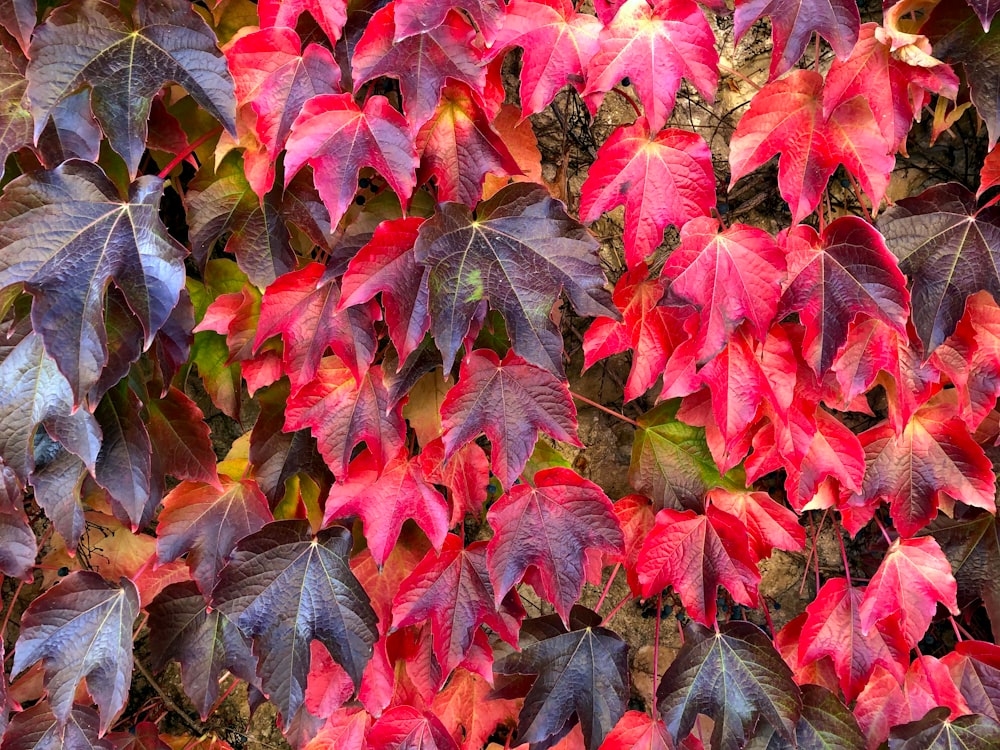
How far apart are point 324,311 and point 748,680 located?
1.03 meters

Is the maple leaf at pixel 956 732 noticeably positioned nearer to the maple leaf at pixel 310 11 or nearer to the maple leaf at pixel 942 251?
the maple leaf at pixel 942 251

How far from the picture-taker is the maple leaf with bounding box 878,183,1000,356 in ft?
4.32

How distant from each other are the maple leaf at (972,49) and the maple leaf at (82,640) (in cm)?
171

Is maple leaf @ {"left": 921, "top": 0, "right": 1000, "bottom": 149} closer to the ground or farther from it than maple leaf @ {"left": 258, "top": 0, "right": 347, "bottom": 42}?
closer to the ground

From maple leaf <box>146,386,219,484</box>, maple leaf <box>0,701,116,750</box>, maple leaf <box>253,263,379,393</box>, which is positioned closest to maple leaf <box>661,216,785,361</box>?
maple leaf <box>253,263,379,393</box>

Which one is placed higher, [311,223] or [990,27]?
[990,27]

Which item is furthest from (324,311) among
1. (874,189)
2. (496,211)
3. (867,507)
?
(867,507)

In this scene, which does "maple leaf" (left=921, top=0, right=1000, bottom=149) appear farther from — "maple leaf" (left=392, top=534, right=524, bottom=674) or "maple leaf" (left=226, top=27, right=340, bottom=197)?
"maple leaf" (left=392, top=534, right=524, bottom=674)

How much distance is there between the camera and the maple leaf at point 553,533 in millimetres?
1302

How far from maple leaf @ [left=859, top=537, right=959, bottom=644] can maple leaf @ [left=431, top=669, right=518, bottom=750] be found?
76 cm

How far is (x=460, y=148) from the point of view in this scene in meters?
1.25

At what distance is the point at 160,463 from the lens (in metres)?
1.40

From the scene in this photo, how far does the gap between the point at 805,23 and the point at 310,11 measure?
80cm

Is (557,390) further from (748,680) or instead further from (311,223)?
(748,680)
